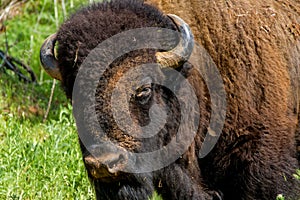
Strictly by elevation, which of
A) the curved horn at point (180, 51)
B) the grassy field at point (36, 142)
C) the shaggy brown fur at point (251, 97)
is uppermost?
the curved horn at point (180, 51)

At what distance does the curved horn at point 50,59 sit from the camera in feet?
19.6

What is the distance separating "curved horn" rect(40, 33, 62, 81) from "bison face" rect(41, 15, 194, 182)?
520 mm

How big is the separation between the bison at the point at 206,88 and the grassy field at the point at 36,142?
505mm

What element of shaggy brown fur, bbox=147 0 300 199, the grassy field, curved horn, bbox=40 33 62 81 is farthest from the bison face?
the grassy field

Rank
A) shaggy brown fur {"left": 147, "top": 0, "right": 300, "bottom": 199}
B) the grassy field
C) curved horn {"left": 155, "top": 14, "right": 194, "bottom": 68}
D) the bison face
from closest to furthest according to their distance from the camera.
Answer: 1. the bison face
2. curved horn {"left": 155, "top": 14, "right": 194, "bottom": 68}
3. shaggy brown fur {"left": 147, "top": 0, "right": 300, "bottom": 199}
4. the grassy field

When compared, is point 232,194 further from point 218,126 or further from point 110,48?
point 110,48

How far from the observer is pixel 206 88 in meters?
6.00

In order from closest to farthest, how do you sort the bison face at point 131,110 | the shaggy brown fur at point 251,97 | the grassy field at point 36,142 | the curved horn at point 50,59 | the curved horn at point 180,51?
the bison face at point 131,110, the curved horn at point 180,51, the shaggy brown fur at point 251,97, the curved horn at point 50,59, the grassy field at point 36,142

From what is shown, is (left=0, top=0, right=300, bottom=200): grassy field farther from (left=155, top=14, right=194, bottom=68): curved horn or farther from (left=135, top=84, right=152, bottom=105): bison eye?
(left=155, top=14, right=194, bottom=68): curved horn

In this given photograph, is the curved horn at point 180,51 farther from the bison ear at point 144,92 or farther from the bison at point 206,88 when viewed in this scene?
the bison ear at point 144,92

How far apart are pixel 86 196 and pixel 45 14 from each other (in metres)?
5.91

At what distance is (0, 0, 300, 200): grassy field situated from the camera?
6574 millimetres

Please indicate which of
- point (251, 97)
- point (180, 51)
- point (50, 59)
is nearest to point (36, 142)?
point (50, 59)

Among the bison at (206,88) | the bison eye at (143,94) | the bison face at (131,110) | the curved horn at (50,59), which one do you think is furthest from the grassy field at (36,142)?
the curved horn at (50,59)
